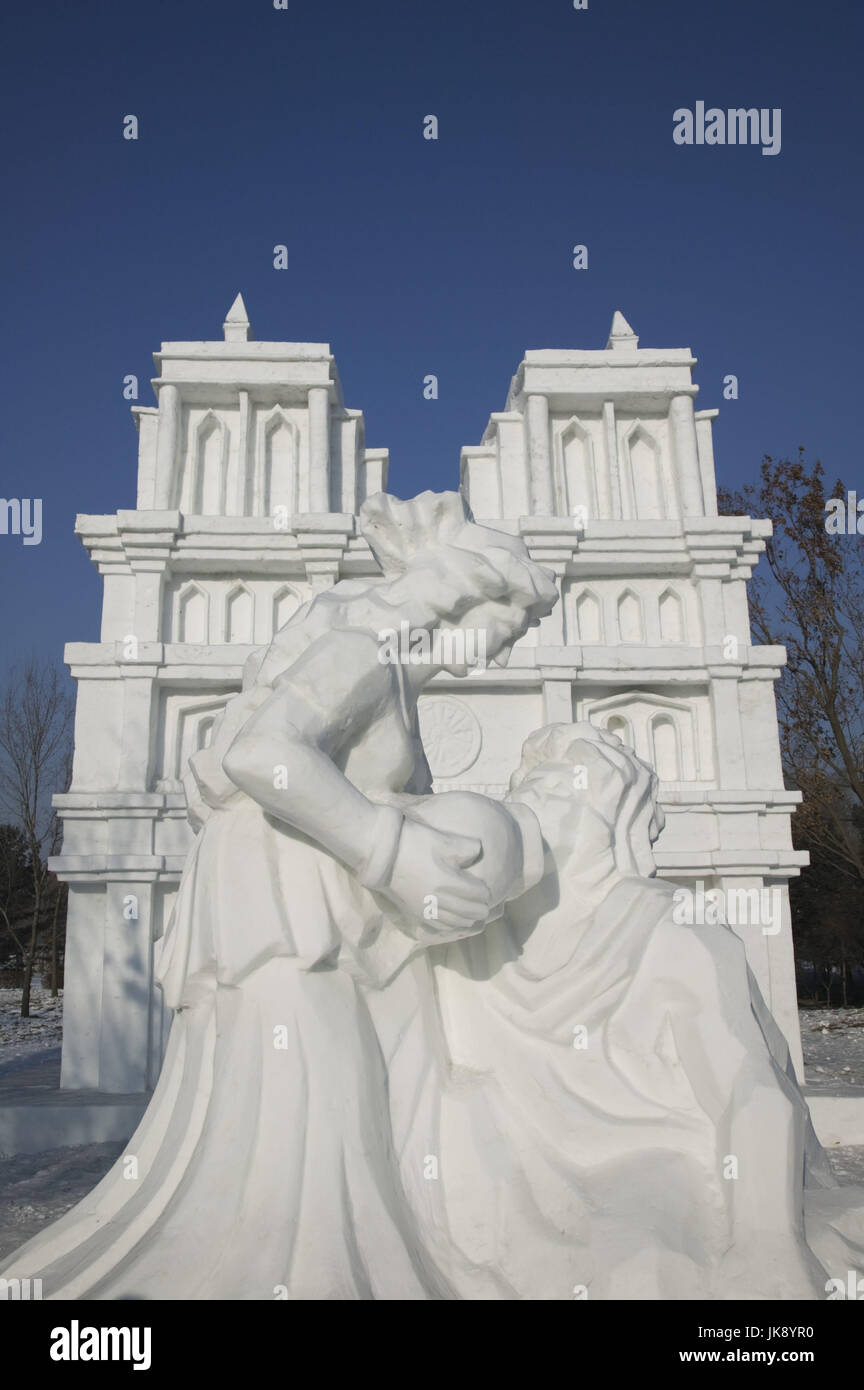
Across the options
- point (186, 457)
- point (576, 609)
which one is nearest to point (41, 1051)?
point (186, 457)

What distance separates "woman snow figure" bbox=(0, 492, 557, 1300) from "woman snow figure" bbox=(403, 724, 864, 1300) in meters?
0.22

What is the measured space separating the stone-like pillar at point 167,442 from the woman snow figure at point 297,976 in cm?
727

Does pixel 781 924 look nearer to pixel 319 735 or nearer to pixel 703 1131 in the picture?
pixel 703 1131

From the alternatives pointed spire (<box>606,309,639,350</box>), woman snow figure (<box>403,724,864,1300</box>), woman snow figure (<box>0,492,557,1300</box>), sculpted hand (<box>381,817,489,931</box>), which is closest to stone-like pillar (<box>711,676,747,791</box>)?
pointed spire (<box>606,309,639,350</box>)

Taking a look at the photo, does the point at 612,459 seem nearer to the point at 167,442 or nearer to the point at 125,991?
the point at 167,442

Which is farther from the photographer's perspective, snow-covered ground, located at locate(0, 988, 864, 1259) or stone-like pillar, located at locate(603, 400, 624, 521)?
stone-like pillar, located at locate(603, 400, 624, 521)

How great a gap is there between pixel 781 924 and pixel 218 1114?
7.59m

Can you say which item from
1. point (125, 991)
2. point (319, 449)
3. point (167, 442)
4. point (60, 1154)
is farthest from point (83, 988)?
point (319, 449)

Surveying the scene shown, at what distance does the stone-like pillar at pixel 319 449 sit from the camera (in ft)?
30.0

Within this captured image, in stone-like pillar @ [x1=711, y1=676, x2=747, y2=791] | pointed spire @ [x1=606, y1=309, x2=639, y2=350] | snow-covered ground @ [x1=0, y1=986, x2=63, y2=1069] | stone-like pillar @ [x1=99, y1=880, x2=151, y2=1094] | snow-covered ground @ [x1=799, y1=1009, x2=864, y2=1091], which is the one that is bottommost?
snow-covered ground @ [x1=799, y1=1009, x2=864, y2=1091]

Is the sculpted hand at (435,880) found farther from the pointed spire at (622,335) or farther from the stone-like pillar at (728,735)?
the pointed spire at (622,335)

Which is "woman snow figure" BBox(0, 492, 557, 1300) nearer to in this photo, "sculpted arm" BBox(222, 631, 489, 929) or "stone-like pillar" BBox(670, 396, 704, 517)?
"sculpted arm" BBox(222, 631, 489, 929)

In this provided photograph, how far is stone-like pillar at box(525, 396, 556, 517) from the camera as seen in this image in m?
9.32

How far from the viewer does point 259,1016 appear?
2.01m
